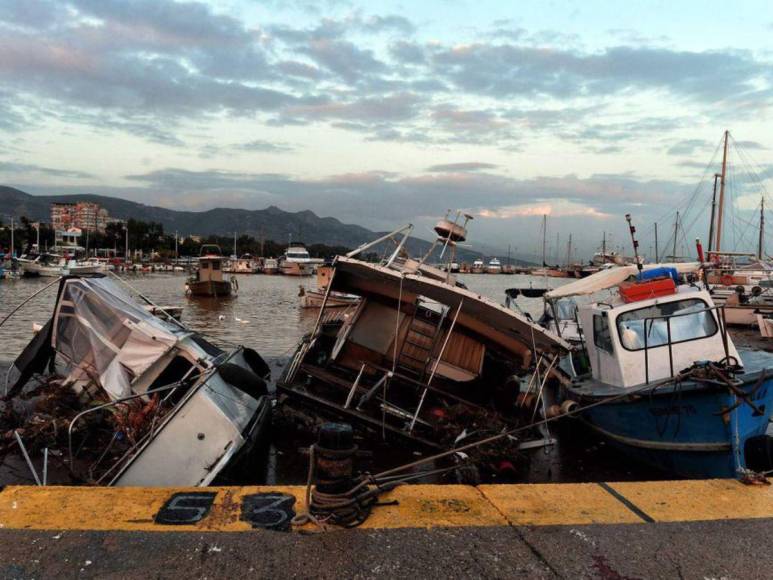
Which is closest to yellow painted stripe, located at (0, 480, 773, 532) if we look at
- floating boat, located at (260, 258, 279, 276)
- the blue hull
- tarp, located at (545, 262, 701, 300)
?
the blue hull

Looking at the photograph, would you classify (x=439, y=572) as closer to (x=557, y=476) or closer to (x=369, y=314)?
(x=557, y=476)

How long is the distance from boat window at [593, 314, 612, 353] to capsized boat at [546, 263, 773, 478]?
18 mm

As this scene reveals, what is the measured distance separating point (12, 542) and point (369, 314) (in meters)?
8.66

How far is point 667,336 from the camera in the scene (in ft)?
30.9

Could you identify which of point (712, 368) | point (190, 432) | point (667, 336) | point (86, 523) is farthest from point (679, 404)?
point (86, 523)

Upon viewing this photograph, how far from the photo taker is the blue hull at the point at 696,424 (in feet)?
25.4

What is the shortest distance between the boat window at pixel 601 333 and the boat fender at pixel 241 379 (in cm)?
602

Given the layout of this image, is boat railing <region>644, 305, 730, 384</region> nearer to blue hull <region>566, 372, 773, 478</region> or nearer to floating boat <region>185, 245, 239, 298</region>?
blue hull <region>566, 372, 773, 478</region>

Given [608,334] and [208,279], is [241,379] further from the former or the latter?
[208,279]

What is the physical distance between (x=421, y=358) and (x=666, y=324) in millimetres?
4364

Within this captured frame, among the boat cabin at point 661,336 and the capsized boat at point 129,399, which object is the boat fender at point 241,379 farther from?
the boat cabin at point 661,336

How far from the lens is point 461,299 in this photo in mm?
9203

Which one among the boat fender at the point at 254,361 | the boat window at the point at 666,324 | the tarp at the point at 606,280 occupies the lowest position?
the boat fender at the point at 254,361

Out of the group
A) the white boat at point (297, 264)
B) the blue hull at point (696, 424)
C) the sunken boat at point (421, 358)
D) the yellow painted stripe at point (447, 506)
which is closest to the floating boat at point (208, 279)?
the sunken boat at point (421, 358)
